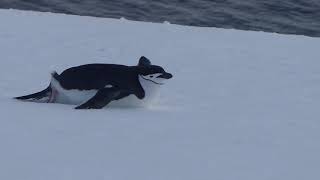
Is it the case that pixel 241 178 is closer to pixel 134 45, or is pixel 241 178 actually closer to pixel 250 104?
pixel 250 104

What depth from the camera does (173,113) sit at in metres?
5.48

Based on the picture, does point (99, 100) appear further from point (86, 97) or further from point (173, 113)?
point (173, 113)

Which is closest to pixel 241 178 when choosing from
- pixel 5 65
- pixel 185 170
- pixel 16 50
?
pixel 185 170

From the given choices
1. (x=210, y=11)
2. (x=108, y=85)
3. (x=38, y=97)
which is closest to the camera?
(x=108, y=85)

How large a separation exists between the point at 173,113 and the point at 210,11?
34.4 feet

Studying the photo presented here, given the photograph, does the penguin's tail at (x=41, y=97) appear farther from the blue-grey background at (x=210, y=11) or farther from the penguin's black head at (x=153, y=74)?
the blue-grey background at (x=210, y=11)

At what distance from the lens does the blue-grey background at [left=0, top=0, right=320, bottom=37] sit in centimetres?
1498

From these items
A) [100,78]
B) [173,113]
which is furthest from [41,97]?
[173,113]

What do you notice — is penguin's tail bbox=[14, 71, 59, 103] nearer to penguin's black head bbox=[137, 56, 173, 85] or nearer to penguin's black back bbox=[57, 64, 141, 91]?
penguin's black back bbox=[57, 64, 141, 91]

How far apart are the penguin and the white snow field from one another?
0.10 m

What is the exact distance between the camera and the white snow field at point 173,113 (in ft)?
13.9

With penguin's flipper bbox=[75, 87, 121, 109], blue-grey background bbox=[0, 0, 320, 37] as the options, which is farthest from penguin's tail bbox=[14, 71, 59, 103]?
blue-grey background bbox=[0, 0, 320, 37]

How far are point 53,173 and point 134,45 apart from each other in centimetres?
444

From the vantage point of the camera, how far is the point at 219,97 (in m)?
6.18
